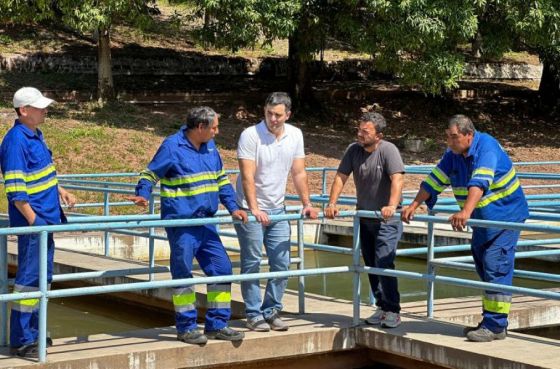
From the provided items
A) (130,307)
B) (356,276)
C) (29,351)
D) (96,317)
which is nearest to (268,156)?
(356,276)

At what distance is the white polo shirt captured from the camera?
8.78 meters

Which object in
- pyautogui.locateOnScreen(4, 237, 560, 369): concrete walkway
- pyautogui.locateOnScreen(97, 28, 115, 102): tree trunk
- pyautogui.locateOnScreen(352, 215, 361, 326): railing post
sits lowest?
pyautogui.locateOnScreen(4, 237, 560, 369): concrete walkway

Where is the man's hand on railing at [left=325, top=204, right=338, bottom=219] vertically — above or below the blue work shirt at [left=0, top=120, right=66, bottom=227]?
below

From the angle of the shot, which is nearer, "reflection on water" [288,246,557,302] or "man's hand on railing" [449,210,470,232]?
"man's hand on railing" [449,210,470,232]

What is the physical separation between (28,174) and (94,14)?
19445mm

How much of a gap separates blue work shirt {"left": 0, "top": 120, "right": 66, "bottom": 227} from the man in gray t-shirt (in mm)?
2353

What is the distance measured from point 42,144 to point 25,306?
46.8 inches

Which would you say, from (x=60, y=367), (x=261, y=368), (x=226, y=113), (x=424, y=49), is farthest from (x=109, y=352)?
(x=226, y=113)

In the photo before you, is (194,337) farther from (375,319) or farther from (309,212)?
(375,319)

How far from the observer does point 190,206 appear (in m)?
8.46

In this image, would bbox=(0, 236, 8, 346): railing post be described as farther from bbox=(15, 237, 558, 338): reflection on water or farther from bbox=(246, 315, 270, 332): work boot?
Answer: bbox=(15, 237, 558, 338): reflection on water

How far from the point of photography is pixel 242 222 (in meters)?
8.73

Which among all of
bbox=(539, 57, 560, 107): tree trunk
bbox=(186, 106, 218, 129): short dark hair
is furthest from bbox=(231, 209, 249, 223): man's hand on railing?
bbox=(539, 57, 560, 107): tree trunk

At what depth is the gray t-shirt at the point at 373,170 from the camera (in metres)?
9.02
